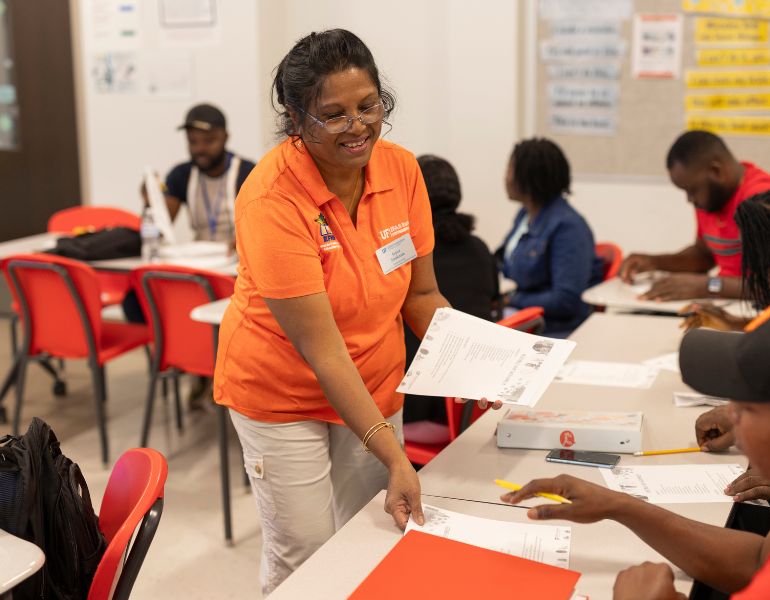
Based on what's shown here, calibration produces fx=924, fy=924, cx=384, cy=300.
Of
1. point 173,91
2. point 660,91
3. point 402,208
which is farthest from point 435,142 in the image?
point 402,208

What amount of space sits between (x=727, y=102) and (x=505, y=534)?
12.9ft

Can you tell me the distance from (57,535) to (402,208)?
912 millimetres

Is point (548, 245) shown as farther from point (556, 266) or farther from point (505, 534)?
point (505, 534)

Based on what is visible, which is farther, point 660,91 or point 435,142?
point 435,142

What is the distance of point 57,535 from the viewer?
1648 mm

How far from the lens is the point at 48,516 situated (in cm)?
165

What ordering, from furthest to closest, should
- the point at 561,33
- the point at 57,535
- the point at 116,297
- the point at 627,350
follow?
1. the point at 561,33
2. the point at 116,297
3. the point at 627,350
4. the point at 57,535

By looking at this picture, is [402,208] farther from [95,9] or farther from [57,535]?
[95,9]

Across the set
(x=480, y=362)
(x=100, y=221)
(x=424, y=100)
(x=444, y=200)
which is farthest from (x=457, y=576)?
(x=424, y=100)

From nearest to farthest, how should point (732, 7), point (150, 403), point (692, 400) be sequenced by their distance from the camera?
point (692, 400) < point (150, 403) < point (732, 7)

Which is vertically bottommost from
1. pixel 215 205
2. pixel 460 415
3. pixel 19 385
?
pixel 19 385

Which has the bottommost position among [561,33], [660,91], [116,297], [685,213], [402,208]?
[116,297]

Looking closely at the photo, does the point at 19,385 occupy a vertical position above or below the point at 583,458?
below

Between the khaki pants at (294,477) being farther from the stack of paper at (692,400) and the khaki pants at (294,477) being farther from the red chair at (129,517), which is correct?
the stack of paper at (692,400)
